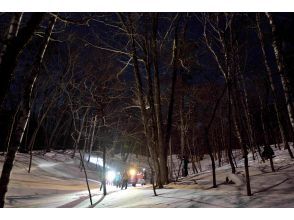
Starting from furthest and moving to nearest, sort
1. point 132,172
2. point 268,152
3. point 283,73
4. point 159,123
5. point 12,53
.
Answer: point 132,172 < point 159,123 < point 283,73 < point 268,152 < point 12,53

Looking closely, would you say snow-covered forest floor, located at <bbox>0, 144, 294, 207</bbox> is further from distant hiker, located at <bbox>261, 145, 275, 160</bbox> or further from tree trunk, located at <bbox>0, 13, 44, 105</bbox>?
tree trunk, located at <bbox>0, 13, 44, 105</bbox>

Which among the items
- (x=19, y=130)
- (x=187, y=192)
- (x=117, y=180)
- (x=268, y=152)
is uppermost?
(x=19, y=130)

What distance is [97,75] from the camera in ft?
84.5

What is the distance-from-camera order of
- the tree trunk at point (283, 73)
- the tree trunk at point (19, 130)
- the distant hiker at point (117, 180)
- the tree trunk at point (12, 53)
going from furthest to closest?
the distant hiker at point (117, 180) < the tree trunk at point (283, 73) < the tree trunk at point (19, 130) < the tree trunk at point (12, 53)

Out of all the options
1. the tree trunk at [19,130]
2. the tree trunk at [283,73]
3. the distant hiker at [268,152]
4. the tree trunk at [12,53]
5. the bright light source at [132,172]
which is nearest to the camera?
the tree trunk at [12,53]

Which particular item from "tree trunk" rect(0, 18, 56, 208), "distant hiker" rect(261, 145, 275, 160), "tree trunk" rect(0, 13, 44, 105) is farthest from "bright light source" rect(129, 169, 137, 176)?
"tree trunk" rect(0, 13, 44, 105)

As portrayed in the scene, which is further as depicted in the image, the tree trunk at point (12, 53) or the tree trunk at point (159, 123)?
the tree trunk at point (159, 123)

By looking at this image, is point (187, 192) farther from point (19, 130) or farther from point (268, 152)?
point (19, 130)

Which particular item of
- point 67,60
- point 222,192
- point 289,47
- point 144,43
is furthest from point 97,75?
point 222,192

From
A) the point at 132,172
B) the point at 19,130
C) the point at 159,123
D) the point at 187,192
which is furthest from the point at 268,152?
the point at 132,172

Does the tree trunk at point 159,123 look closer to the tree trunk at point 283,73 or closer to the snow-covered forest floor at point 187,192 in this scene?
the snow-covered forest floor at point 187,192

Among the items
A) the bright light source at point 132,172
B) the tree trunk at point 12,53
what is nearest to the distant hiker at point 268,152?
the tree trunk at point 12,53

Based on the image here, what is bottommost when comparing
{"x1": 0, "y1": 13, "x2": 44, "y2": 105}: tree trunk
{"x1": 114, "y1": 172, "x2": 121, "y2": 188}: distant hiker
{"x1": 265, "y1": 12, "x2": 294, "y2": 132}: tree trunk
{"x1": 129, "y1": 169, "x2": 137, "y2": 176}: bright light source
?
{"x1": 114, "y1": 172, "x2": 121, "y2": 188}: distant hiker

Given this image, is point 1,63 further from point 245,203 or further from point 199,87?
point 199,87
